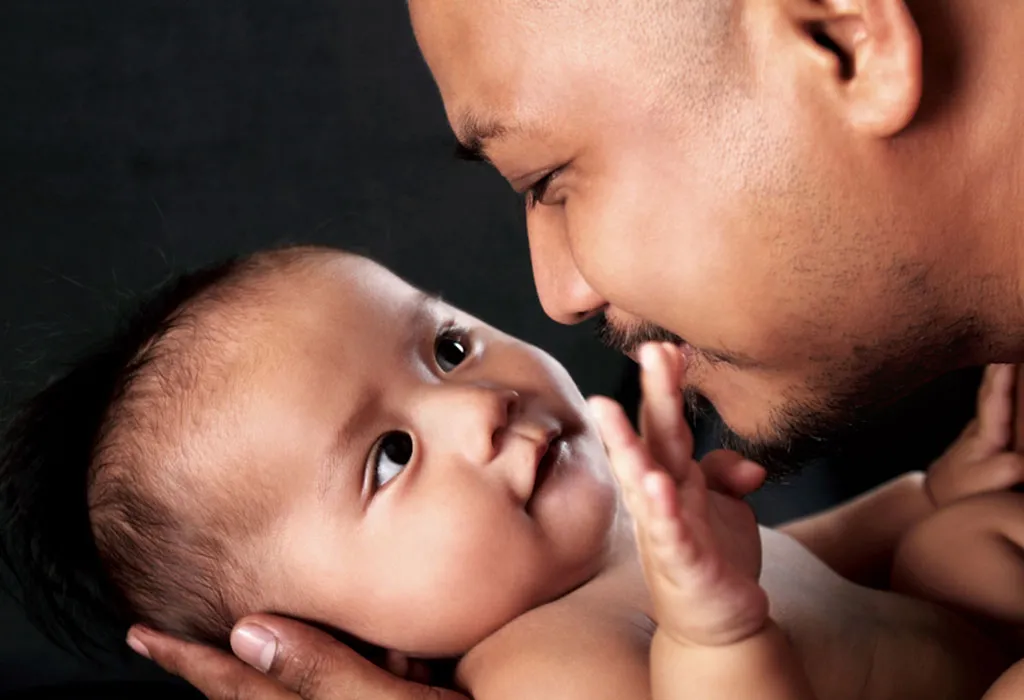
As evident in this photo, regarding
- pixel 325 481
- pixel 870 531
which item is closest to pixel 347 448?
pixel 325 481

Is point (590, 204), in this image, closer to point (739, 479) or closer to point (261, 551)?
point (739, 479)

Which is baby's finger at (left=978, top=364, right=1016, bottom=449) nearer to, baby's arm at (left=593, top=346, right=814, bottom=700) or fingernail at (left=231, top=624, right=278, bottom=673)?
baby's arm at (left=593, top=346, right=814, bottom=700)

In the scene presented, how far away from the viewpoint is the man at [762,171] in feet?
3.09

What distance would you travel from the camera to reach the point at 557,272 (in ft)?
3.90

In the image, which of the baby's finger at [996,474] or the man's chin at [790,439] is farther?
the baby's finger at [996,474]

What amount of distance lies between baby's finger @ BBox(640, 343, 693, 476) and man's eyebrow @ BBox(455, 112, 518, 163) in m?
0.30

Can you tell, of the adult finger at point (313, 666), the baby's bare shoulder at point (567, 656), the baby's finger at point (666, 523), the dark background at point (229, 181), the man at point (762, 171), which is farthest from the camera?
the dark background at point (229, 181)

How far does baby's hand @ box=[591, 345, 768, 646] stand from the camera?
0.81 metres

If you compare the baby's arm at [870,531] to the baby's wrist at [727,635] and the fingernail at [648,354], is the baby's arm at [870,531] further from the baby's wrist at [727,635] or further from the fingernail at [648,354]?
the fingernail at [648,354]

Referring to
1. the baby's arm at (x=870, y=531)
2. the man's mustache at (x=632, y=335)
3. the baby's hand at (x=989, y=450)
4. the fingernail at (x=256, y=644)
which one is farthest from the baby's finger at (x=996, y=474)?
the fingernail at (x=256, y=644)

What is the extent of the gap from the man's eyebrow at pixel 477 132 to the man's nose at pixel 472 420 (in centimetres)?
24

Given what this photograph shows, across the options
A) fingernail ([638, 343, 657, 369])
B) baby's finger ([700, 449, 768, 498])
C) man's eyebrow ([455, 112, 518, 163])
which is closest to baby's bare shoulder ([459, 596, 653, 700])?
baby's finger ([700, 449, 768, 498])

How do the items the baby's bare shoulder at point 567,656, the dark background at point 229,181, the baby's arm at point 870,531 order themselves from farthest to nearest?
the dark background at point 229,181
the baby's arm at point 870,531
the baby's bare shoulder at point 567,656

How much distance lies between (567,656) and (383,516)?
0.77ft
